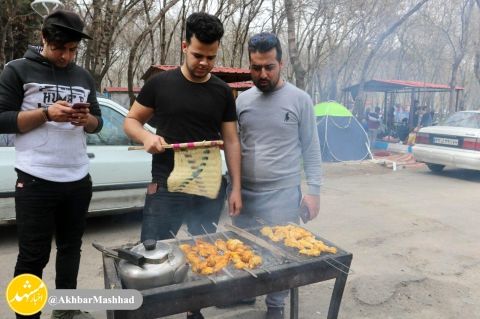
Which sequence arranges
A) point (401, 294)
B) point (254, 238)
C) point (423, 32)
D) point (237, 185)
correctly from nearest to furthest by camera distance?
point (254, 238), point (237, 185), point (401, 294), point (423, 32)

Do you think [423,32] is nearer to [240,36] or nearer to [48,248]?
[240,36]

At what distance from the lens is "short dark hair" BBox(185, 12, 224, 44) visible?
2.21 metres

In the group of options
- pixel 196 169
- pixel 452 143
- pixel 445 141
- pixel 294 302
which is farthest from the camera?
pixel 445 141

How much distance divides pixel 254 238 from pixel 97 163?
107 inches

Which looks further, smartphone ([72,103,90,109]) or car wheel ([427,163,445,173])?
car wheel ([427,163,445,173])

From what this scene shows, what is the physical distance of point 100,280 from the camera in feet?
12.0

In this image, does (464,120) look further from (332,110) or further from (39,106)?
(39,106)

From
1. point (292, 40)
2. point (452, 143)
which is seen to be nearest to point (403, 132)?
point (452, 143)

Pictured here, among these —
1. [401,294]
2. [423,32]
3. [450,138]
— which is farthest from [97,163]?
[423,32]

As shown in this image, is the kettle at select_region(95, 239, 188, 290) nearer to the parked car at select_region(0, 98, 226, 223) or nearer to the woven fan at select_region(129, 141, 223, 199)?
the woven fan at select_region(129, 141, 223, 199)

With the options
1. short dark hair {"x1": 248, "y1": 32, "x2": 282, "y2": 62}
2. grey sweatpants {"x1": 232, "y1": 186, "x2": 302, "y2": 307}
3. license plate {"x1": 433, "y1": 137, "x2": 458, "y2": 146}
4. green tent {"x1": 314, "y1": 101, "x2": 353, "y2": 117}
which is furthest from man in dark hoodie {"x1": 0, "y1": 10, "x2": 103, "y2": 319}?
green tent {"x1": 314, "y1": 101, "x2": 353, "y2": 117}

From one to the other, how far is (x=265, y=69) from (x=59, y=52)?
1.23m

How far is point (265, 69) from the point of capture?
101 inches

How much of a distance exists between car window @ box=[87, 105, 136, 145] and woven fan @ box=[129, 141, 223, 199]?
254 centimetres
